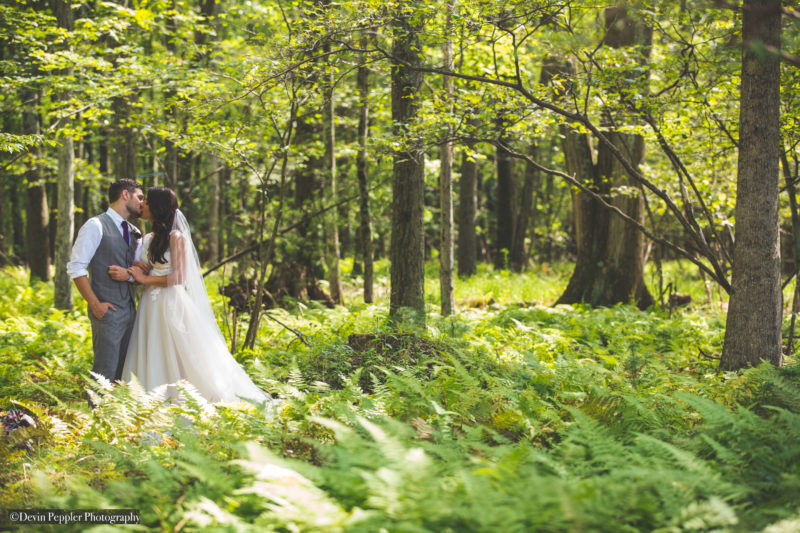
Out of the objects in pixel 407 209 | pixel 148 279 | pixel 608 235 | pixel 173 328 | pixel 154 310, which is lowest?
pixel 173 328

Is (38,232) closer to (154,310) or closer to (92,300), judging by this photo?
(92,300)

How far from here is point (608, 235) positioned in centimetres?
1136

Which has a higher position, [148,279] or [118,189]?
[118,189]

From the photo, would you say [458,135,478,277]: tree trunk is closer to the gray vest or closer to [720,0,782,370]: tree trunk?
[720,0,782,370]: tree trunk

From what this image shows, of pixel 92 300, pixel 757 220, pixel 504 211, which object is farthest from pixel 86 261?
pixel 504 211

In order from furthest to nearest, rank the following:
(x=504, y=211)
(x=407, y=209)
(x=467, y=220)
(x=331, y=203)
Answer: (x=504, y=211)
(x=467, y=220)
(x=331, y=203)
(x=407, y=209)

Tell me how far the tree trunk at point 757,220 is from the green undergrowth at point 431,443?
56 cm

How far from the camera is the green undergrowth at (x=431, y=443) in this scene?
106 inches

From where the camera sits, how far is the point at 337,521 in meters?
2.56

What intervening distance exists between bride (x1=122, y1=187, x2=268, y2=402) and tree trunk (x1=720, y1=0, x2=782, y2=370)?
500 cm

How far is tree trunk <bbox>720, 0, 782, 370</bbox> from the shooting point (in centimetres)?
534

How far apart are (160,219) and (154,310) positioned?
959 millimetres

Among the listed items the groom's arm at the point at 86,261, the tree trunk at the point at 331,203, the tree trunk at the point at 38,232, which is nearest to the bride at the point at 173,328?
the groom's arm at the point at 86,261

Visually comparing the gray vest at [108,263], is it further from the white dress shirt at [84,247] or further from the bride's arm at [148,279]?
the bride's arm at [148,279]
